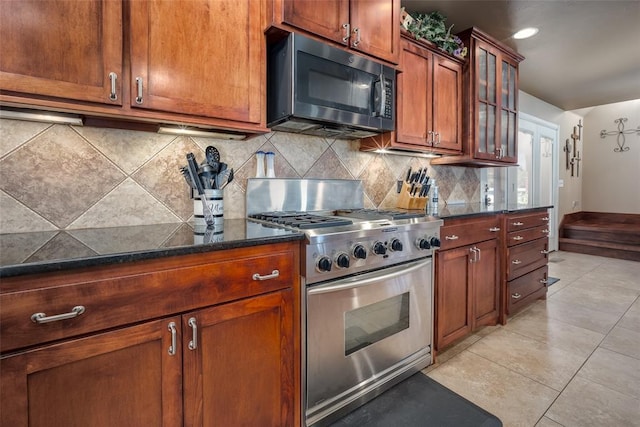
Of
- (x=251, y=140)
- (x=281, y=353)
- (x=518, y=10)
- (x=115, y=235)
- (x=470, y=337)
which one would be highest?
(x=518, y=10)

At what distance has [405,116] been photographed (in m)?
2.22

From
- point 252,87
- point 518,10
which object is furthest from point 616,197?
point 252,87

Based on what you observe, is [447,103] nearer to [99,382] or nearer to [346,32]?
[346,32]

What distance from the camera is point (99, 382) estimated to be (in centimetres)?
90

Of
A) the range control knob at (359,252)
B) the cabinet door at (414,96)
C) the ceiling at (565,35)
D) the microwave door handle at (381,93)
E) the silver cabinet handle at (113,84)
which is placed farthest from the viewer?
the ceiling at (565,35)

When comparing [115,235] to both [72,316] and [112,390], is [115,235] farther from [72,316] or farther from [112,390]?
[112,390]

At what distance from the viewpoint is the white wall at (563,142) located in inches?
188

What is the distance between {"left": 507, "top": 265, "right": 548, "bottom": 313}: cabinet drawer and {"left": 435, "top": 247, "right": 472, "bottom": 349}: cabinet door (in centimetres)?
63

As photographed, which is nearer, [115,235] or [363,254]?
[115,235]

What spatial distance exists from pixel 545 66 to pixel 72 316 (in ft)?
15.5

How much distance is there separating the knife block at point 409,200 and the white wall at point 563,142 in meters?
3.30

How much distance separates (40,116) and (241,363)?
127cm

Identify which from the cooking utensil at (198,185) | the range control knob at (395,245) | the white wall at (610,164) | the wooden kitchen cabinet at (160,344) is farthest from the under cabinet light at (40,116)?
the white wall at (610,164)

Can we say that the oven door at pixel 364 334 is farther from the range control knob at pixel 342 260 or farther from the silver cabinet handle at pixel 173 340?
the silver cabinet handle at pixel 173 340
